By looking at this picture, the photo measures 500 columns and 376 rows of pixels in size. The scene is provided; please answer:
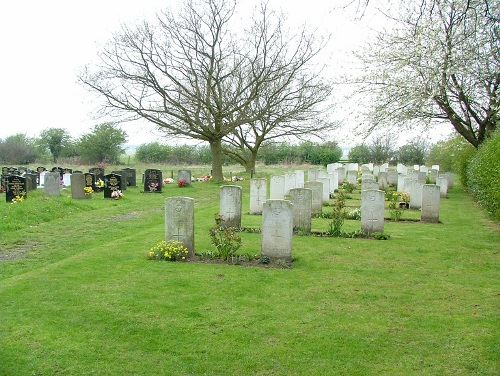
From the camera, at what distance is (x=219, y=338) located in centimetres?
544

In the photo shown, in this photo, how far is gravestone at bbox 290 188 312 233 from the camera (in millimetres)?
11859

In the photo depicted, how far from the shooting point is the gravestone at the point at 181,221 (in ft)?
30.4

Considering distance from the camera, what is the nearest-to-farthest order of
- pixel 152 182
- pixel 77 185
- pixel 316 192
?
1. pixel 316 192
2. pixel 77 185
3. pixel 152 182

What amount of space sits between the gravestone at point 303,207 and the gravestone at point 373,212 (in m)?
1.36

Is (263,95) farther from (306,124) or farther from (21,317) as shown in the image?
(21,317)

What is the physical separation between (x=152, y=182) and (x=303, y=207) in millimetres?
13174

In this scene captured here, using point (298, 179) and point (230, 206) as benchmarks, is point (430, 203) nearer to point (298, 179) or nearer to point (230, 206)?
point (230, 206)

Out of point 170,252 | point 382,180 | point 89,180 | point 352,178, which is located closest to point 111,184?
point 89,180

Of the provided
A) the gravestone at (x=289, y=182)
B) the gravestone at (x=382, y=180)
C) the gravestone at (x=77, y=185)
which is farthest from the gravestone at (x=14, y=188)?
the gravestone at (x=382, y=180)

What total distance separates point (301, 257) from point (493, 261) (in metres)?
3.70

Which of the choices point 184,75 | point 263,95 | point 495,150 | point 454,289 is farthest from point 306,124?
point 454,289

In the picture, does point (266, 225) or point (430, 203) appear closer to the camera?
point (266, 225)

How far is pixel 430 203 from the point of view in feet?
45.9

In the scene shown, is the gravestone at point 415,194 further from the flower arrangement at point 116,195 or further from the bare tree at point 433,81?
the flower arrangement at point 116,195
